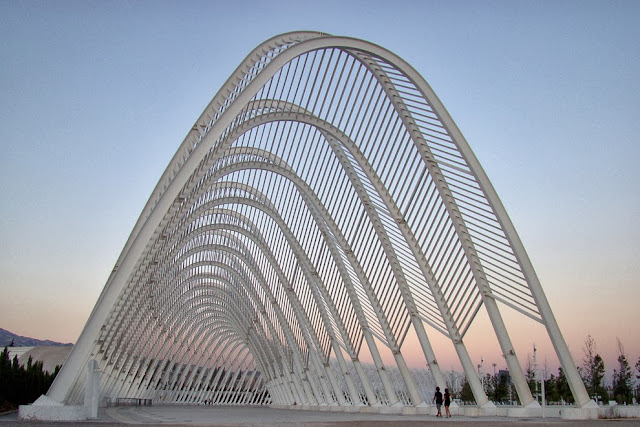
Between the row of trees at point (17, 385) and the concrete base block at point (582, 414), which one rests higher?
the concrete base block at point (582, 414)

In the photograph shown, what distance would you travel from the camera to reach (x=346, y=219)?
106ft

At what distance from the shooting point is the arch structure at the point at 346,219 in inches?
882

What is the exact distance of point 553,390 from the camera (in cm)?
5644

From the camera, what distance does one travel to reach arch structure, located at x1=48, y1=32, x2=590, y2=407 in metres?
22.4

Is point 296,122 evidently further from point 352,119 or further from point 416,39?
point 416,39

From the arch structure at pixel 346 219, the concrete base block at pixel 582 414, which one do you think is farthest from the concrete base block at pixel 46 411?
the concrete base block at pixel 582 414

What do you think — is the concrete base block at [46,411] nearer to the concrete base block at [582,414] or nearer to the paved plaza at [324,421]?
the paved plaza at [324,421]

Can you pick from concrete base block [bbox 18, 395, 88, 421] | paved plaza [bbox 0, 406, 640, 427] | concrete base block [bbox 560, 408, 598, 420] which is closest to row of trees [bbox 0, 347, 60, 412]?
paved plaza [bbox 0, 406, 640, 427]

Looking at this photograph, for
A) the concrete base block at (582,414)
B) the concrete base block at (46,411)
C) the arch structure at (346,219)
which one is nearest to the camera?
the concrete base block at (46,411)

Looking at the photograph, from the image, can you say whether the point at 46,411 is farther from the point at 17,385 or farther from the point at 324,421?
the point at 17,385

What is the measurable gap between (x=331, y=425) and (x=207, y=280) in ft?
148

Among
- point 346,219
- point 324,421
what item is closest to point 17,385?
point 346,219

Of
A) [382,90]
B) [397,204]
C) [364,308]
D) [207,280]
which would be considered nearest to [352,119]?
[382,90]

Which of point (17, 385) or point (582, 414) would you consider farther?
point (17, 385)
